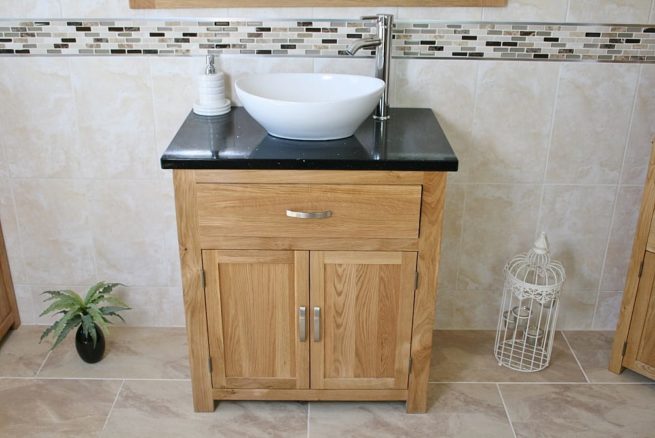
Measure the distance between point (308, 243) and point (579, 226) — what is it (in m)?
1.07

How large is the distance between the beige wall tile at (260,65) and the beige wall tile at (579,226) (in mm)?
921

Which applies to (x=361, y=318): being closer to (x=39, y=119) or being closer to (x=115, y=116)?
(x=115, y=116)

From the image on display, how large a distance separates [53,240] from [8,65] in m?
0.62

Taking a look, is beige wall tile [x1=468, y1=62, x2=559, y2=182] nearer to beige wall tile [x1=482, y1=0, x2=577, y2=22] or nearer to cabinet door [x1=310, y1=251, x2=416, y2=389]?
beige wall tile [x1=482, y1=0, x2=577, y2=22]

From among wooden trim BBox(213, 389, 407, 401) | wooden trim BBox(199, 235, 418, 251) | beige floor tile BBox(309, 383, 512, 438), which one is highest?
wooden trim BBox(199, 235, 418, 251)

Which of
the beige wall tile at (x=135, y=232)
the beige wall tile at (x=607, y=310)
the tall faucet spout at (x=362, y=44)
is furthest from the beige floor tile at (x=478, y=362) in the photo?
the tall faucet spout at (x=362, y=44)

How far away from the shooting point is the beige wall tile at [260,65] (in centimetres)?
227

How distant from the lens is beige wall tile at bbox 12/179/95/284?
2.46 m

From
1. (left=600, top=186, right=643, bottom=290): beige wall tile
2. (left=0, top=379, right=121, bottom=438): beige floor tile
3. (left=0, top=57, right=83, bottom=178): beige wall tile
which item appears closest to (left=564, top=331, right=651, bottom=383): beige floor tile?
(left=600, top=186, right=643, bottom=290): beige wall tile

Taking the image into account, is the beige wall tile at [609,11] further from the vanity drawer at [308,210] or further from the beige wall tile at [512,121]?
the vanity drawer at [308,210]

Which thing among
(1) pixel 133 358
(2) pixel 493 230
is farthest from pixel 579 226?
(1) pixel 133 358

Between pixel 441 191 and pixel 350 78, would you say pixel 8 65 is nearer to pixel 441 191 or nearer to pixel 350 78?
pixel 350 78

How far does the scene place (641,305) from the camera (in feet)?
7.45

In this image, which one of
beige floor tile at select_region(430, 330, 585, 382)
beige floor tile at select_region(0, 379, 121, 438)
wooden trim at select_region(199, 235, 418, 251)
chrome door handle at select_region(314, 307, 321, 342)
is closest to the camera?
wooden trim at select_region(199, 235, 418, 251)
